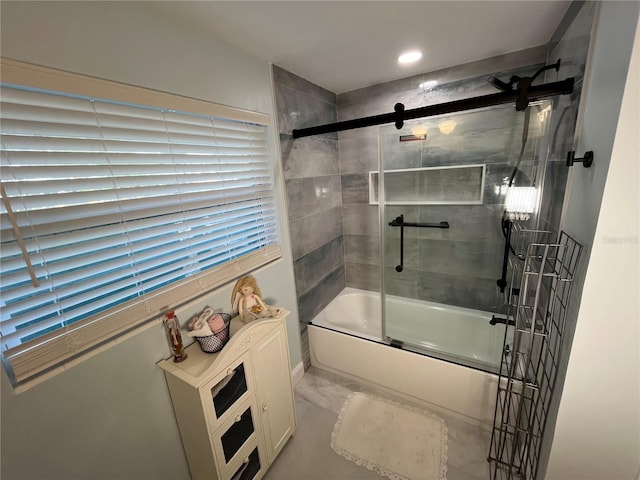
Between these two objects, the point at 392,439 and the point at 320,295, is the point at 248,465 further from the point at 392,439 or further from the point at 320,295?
the point at 320,295

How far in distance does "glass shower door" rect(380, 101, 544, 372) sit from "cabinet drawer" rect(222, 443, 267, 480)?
1152 millimetres

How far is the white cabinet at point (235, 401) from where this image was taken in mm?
1122

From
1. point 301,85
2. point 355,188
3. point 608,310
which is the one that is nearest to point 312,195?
point 355,188

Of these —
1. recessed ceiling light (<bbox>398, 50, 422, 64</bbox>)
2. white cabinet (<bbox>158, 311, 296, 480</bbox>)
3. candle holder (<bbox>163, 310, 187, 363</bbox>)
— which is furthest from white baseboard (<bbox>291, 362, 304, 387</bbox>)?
recessed ceiling light (<bbox>398, 50, 422, 64</bbox>)

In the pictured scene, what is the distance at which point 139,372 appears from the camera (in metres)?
1.09

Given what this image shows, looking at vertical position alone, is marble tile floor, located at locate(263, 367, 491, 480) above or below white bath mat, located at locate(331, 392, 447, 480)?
below

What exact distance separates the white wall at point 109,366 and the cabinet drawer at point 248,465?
26 centimetres

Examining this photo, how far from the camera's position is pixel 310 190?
2125 mm

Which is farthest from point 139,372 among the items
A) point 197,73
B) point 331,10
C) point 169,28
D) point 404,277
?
point 404,277

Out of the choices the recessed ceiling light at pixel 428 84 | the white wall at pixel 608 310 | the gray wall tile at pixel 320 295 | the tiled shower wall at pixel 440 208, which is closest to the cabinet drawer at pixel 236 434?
the gray wall tile at pixel 320 295

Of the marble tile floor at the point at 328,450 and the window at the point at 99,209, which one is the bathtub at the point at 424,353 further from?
the window at the point at 99,209

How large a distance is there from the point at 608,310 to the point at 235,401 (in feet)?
5.20

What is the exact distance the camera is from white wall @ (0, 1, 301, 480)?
79 cm

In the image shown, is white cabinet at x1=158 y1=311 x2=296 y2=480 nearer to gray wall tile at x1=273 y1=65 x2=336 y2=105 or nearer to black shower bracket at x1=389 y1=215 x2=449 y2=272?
black shower bracket at x1=389 y1=215 x2=449 y2=272
